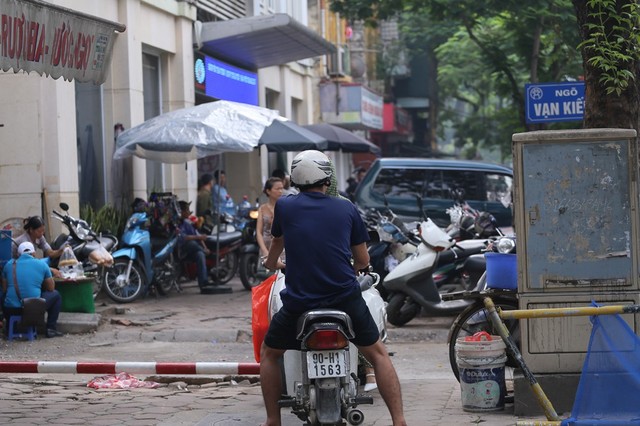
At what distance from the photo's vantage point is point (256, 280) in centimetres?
1769

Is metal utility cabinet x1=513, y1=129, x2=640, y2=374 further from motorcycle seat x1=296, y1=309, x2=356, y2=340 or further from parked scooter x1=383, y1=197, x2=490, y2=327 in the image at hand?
parked scooter x1=383, y1=197, x2=490, y2=327

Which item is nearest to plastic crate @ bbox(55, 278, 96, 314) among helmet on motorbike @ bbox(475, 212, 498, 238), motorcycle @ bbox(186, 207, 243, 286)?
motorcycle @ bbox(186, 207, 243, 286)

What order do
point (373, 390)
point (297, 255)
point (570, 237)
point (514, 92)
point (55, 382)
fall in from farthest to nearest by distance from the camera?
point (514, 92) < point (55, 382) < point (373, 390) < point (570, 237) < point (297, 255)

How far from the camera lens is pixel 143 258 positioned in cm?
1573

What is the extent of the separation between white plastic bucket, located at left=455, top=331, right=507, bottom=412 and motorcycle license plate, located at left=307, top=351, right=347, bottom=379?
6.04 ft

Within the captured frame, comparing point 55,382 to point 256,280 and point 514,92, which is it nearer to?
point 256,280

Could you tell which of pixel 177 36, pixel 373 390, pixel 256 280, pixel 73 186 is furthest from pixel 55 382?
pixel 177 36

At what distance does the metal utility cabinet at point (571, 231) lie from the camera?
7.69 metres

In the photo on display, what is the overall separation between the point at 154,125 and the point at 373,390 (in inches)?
350

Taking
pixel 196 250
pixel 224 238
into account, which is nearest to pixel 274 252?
pixel 196 250

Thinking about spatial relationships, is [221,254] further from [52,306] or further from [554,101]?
[554,101]

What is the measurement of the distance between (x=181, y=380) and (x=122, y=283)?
18.6 feet

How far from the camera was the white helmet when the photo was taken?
659 centimetres

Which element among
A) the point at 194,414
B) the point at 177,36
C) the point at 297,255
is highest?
the point at 177,36
